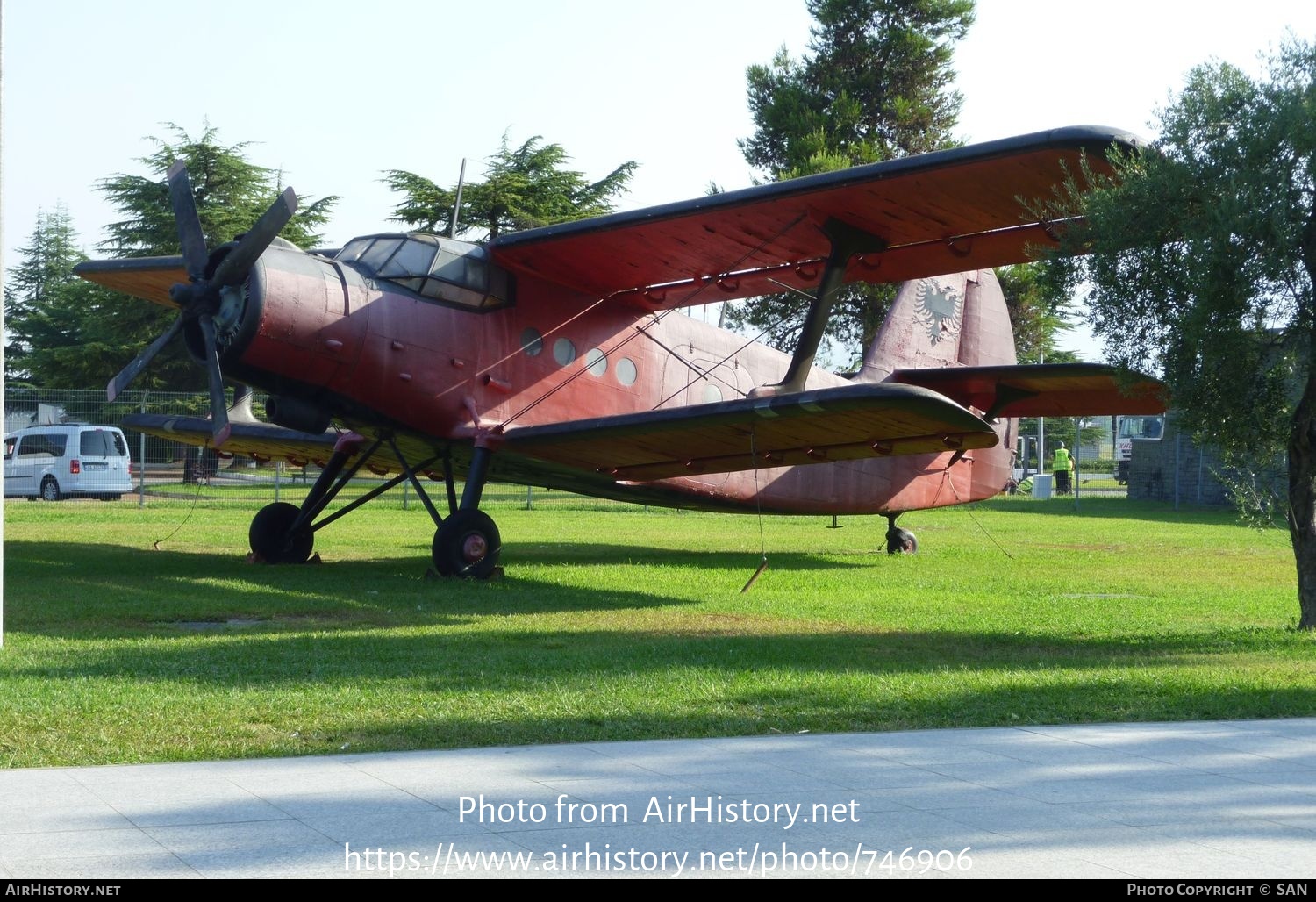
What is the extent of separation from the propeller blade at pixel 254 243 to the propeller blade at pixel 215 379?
18.2 inches

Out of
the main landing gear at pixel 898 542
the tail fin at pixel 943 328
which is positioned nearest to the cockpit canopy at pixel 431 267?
the tail fin at pixel 943 328

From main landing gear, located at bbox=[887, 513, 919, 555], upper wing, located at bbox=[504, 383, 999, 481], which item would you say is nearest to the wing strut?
upper wing, located at bbox=[504, 383, 999, 481]

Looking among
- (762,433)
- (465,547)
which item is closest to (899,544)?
(762,433)

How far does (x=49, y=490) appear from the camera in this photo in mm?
33312

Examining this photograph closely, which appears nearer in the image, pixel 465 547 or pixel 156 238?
pixel 465 547

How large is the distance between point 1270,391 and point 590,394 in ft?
25.4

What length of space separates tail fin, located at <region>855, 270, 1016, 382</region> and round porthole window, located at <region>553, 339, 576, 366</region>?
16.1ft

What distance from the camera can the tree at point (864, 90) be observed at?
48438 mm

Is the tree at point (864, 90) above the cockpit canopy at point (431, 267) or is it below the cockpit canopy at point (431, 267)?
above

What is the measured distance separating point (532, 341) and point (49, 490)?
76.6ft

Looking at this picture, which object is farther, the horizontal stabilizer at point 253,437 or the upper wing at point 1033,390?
the horizontal stabilizer at point 253,437

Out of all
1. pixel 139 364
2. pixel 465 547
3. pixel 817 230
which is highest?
pixel 817 230

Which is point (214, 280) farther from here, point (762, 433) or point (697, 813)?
point (697, 813)

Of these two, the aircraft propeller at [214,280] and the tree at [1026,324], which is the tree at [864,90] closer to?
the tree at [1026,324]
